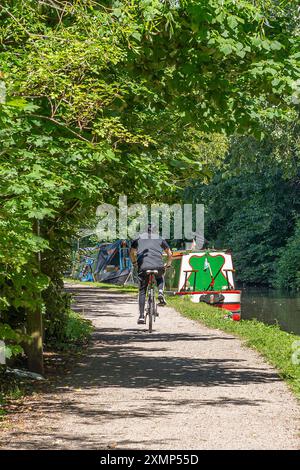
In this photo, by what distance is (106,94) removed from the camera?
10719 mm

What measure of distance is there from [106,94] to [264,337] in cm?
793

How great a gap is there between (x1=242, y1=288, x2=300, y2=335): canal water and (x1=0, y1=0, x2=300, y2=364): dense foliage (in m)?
12.6

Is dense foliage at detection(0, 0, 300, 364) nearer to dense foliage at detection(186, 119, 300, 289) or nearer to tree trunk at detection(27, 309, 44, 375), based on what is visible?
tree trunk at detection(27, 309, 44, 375)

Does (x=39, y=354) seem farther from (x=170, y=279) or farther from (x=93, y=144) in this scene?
(x=170, y=279)

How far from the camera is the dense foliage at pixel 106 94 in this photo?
32.5 feet

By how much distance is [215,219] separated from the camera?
57938mm

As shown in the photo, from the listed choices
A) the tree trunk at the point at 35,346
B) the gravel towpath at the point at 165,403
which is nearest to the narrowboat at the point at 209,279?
the gravel towpath at the point at 165,403

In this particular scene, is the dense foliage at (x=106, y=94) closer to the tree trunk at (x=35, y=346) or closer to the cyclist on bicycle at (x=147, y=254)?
the tree trunk at (x=35, y=346)

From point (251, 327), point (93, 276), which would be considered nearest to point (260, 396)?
point (251, 327)

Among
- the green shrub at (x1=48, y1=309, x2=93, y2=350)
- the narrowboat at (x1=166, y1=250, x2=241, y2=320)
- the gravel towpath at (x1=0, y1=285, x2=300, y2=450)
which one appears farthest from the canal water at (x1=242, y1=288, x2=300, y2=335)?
the gravel towpath at (x1=0, y1=285, x2=300, y2=450)

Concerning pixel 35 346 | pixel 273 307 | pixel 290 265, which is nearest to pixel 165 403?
pixel 35 346

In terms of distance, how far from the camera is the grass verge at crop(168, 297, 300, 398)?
40.3 feet

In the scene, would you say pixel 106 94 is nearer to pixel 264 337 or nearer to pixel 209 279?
pixel 264 337

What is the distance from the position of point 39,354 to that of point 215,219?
45.5m
